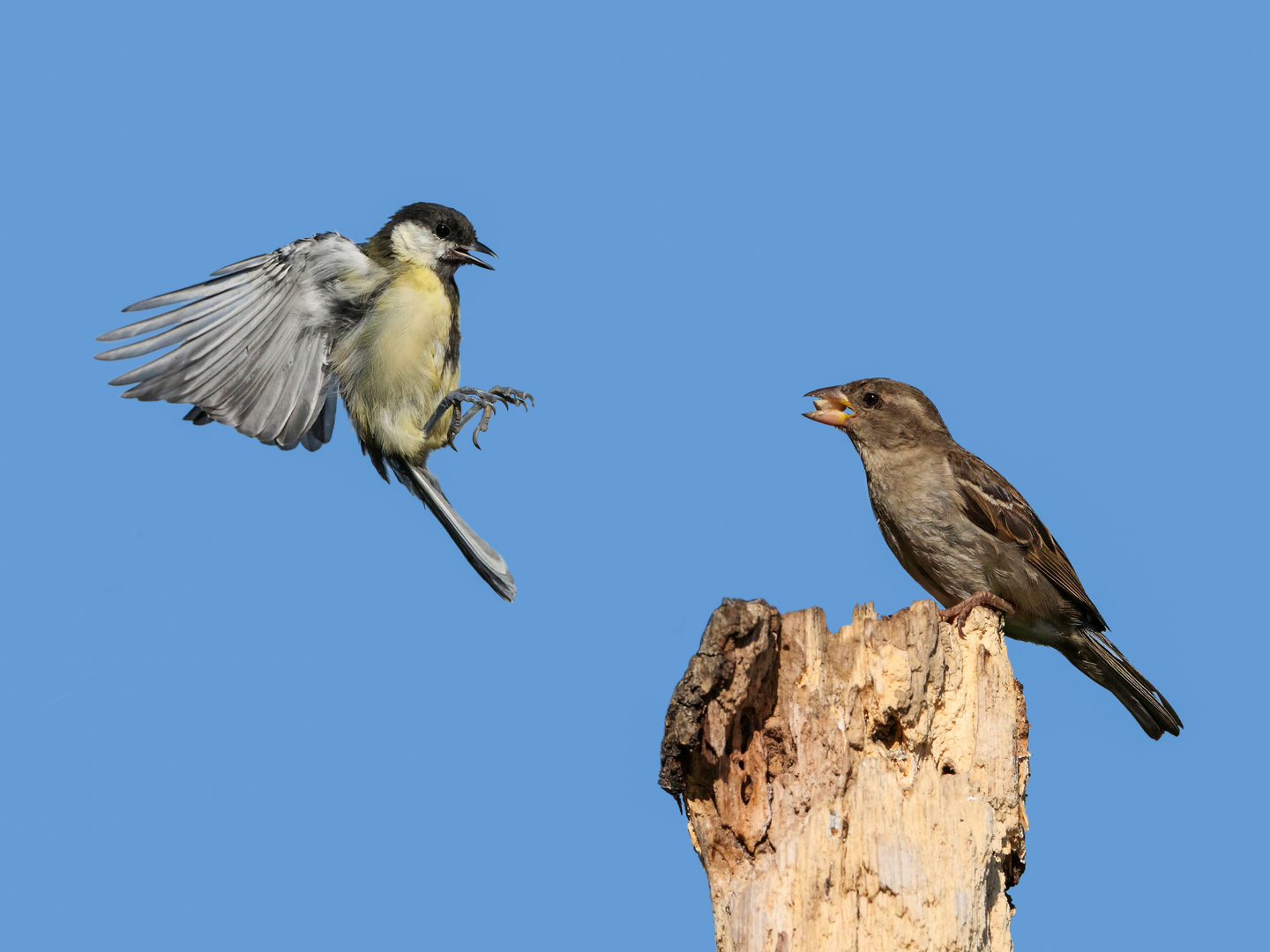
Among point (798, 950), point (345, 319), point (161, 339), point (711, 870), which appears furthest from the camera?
point (345, 319)

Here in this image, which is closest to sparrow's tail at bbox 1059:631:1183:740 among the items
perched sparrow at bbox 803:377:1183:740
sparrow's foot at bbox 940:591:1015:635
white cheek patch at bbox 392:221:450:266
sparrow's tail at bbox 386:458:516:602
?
perched sparrow at bbox 803:377:1183:740

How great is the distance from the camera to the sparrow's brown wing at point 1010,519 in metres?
7.46

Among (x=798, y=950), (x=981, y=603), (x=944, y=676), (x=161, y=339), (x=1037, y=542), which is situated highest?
(x=161, y=339)

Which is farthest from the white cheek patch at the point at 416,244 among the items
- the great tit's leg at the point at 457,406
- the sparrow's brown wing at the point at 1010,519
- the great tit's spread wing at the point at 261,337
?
the sparrow's brown wing at the point at 1010,519

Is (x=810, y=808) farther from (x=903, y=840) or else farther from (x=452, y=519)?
(x=452, y=519)

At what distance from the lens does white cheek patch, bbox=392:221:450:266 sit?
8.48 metres

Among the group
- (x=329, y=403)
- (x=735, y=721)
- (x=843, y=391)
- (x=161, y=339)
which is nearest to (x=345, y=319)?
(x=329, y=403)

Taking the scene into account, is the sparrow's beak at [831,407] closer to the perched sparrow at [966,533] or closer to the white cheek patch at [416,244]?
the perched sparrow at [966,533]

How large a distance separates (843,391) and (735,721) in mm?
3140

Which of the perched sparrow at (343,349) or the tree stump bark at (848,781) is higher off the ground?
the perched sparrow at (343,349)

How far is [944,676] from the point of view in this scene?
577 centimetres

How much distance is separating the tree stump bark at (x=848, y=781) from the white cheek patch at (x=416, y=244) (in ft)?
13.8

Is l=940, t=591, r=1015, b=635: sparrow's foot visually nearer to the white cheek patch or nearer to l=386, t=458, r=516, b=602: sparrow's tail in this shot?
l=386, t=458, r=516, b=602: sparrow's tail

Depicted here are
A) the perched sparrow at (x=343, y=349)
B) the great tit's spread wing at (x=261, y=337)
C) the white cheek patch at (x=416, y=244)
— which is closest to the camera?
the great tit's spread wing at (x=261, y=337)
